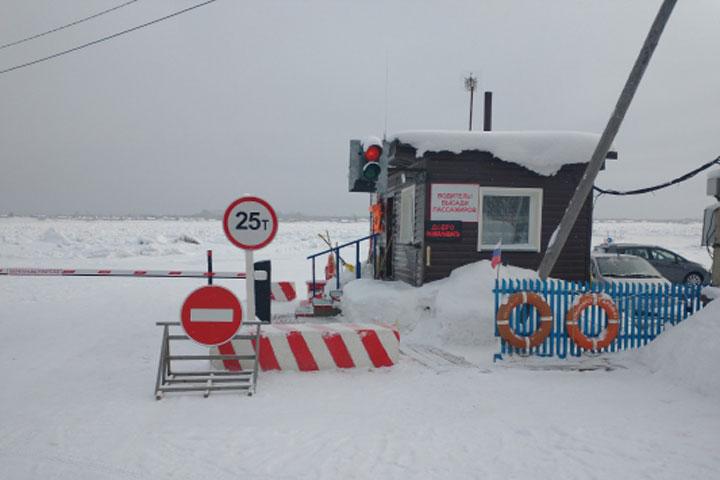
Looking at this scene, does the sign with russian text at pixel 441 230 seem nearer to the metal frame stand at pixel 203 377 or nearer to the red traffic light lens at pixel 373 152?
the red traffic light lens at pixel 373 152

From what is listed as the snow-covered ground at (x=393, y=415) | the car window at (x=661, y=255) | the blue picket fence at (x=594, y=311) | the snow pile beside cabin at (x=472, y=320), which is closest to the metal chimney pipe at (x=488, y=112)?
the snow pile beside cabin at (x=472, y=320)

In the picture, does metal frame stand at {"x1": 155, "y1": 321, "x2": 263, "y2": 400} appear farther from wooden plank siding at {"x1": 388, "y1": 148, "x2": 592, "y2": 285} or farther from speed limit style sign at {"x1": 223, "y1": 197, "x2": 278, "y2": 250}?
wooden plank siding at {"x1": 388, "y1": 148, "x2": 592, "y2": 285}

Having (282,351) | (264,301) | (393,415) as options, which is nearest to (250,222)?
(282,351)

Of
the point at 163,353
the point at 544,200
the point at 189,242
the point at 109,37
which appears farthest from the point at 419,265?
the point at 189,242

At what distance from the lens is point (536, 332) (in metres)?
7.49

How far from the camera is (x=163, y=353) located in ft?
18.7

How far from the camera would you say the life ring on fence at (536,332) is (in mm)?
7367

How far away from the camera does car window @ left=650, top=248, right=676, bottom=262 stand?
16797 millimetres

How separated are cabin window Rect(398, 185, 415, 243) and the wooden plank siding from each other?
93 cm

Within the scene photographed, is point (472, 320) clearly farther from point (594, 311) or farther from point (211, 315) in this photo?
point (211, 315)

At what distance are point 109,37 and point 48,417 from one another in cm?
1048

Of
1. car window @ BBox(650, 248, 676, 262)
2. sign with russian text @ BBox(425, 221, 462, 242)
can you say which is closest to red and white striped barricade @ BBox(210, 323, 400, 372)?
sign with russian text @ BBox(425, 221, 462, 242)

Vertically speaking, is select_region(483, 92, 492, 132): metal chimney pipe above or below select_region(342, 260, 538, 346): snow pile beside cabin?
above

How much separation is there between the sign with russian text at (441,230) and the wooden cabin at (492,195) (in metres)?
0.02
